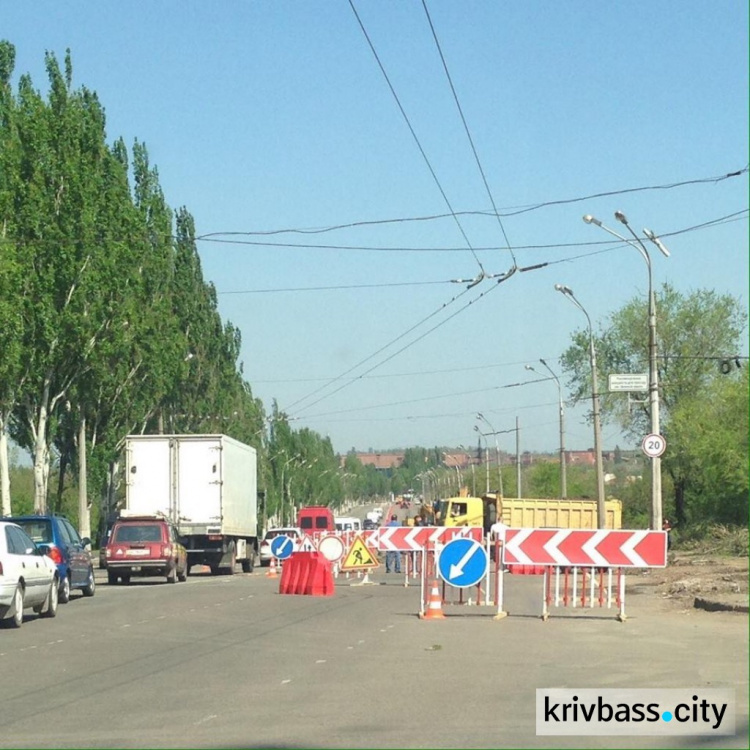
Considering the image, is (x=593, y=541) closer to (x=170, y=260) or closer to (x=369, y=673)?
(x=369, y=673)

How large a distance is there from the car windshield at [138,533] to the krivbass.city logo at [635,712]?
2658cm

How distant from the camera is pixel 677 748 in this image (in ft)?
30.1

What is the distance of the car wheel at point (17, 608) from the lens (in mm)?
21188

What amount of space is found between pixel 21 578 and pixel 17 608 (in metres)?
0.48

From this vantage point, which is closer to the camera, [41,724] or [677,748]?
[677,748]

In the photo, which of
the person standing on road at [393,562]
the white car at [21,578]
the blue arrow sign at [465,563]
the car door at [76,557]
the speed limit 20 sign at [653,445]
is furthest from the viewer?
the person standing on road at [393,562]

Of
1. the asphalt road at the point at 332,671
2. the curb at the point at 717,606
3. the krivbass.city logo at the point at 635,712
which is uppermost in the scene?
the curb at the point at 717,606

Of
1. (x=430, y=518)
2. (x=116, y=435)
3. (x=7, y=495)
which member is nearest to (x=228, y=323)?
(x=116, y=435)

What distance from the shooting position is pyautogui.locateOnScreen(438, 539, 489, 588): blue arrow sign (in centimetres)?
2144

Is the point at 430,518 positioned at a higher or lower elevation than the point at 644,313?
lower

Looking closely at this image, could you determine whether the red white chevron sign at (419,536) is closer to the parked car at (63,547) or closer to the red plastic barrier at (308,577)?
the red plastic barrier at (308,577)

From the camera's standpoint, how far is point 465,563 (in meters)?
21.5

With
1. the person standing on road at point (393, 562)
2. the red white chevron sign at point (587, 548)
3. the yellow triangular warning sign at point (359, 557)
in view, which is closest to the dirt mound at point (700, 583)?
the red white chevron sign at point (587, 548)

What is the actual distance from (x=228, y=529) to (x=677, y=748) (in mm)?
35573
